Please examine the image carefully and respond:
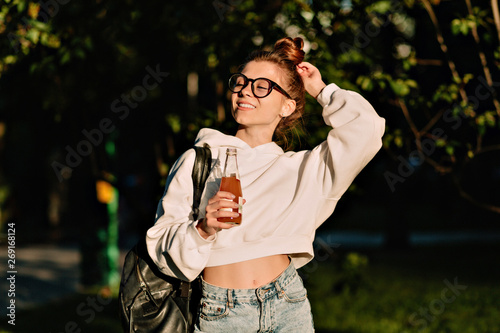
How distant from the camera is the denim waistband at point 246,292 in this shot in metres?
2.60

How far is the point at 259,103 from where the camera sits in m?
2.86

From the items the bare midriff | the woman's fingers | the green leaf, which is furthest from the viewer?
the green leaf

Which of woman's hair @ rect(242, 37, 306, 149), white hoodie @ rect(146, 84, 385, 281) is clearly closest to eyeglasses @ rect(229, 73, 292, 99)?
woman's hair @ rect(242, 37, 306, 149)

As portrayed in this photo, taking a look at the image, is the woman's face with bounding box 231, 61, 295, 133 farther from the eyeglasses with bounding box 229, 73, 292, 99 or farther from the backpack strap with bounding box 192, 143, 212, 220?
the backpack strap with bounding box 192, 143, 212, 220

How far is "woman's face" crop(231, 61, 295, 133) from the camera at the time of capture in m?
2.85

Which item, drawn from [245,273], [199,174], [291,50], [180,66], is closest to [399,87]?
[291,50]

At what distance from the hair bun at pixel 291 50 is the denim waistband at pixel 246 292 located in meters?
1.01

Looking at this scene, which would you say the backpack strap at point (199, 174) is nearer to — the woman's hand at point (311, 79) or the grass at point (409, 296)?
the woman's hand at point (311, 79)

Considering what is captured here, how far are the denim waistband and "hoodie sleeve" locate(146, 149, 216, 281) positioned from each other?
0.11 m

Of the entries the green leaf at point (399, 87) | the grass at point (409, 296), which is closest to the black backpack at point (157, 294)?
the grass at point (409, 296)

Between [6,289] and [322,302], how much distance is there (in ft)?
18.3

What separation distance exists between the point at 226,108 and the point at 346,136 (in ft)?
9.76

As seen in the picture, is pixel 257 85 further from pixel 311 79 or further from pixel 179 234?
pixel 179 234

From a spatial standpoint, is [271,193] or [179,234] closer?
[179,234]
